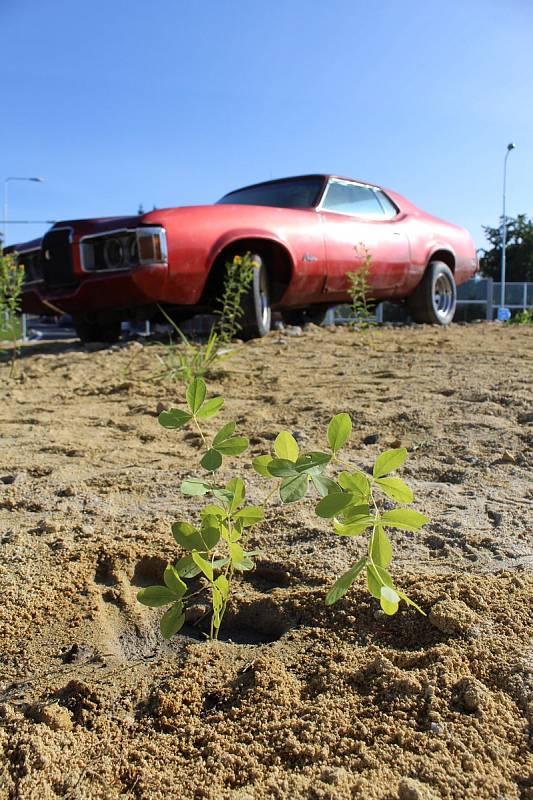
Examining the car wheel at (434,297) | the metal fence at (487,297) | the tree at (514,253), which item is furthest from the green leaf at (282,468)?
the tree at (514,253)

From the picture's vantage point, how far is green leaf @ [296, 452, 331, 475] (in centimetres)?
113

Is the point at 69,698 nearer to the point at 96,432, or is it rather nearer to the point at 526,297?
the point at 96,432

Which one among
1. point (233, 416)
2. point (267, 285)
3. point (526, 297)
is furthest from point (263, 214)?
point (526, 297)

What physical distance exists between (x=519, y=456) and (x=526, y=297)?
2093 cm

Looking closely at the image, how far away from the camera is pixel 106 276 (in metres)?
5.03

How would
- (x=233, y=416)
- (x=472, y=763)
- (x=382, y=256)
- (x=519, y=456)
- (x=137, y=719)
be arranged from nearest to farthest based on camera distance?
(x=472, y=763), (x=137, y=719), (x=519, y=456), (x=233, y=416), (x=382, y=256)

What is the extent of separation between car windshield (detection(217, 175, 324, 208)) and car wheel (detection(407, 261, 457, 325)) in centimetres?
178

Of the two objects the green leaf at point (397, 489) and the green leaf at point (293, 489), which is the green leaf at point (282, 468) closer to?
the green leaf at point (293, 489)

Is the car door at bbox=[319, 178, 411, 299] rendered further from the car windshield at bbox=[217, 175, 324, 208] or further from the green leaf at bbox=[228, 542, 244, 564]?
the green leaf at bbox=[228, 542, 244, 564]

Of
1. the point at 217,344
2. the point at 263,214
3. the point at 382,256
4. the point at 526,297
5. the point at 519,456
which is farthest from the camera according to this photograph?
the point at 526,297

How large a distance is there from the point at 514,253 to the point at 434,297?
32.1 meters

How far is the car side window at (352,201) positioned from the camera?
21.0ft

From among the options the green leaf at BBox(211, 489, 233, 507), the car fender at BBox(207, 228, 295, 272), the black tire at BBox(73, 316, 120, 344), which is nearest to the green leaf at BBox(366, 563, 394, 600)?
the green leaf at BBox(211, 489, 233, 507)

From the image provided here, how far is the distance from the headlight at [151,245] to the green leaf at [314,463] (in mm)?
3842
